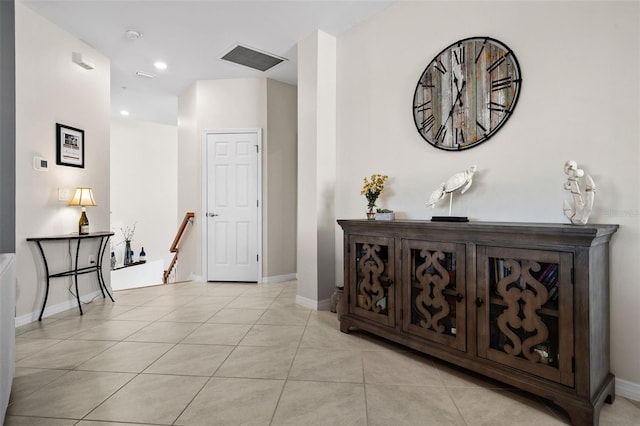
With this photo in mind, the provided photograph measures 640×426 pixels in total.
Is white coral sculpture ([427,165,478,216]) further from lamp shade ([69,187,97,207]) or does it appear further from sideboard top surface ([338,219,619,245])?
lamp shade ([69,187,97,207])

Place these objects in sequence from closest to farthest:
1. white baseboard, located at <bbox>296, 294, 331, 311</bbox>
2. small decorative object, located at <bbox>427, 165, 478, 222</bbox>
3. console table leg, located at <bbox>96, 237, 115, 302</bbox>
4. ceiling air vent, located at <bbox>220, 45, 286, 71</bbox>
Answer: small decorative object, located at <bbox>427, 165, 478, 222</bbox>
white baseboard, located at <bbox>296, 294, 331, 311</bbox>
console table leg, located at <bbox>96, 237, 115, 302</bbox>
ceiling air vent, located at <bbox>220, 45, 286, 71</bbox>

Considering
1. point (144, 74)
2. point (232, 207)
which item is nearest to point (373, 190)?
point (232, 207)

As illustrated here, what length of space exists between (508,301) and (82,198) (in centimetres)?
399

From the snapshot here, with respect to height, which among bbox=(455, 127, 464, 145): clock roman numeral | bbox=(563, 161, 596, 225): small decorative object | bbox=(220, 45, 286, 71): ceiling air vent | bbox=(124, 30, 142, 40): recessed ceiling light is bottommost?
bbox=(563, 161, 596, 225): small decorative object

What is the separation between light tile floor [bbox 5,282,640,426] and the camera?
153 cm

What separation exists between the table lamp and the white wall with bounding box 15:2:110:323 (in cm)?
11

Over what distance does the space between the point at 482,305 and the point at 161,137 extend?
739 centimetres

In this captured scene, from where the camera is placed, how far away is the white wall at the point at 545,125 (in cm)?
166

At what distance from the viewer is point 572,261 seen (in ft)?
4.89

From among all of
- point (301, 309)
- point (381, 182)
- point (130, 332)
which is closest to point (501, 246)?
point (381, 182)

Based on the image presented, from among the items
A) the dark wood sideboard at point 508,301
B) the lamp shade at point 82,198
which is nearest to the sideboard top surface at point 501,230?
the dark wood sideboard at point 508,301

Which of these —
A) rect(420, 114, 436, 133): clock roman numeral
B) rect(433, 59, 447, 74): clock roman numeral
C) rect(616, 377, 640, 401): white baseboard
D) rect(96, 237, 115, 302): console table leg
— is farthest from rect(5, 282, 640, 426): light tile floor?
rect(433, 59, 447, 74): clock roman numeral

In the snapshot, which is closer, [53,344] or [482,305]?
[482,305]

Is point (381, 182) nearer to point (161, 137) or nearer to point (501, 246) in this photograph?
point (501, 246)
